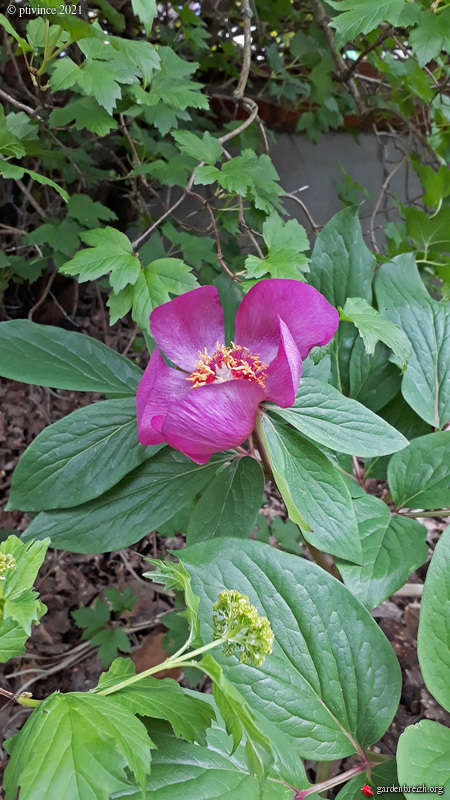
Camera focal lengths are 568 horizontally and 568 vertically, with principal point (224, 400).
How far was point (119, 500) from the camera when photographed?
685 mm

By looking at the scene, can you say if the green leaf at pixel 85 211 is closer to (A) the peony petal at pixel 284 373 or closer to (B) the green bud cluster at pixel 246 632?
(A) the peony petal at pixel 284 373

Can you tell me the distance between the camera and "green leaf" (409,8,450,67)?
0.82 meters

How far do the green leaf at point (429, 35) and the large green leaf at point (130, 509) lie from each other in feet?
2.16

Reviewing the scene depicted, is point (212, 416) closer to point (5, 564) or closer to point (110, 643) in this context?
point (5, 564)

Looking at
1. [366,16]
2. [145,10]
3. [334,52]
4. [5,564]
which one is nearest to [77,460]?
[5,564]

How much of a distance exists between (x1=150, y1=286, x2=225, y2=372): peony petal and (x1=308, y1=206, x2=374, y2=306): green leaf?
211 mm

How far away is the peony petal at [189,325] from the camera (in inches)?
23.9

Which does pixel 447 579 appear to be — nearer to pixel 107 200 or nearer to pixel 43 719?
pixel 43 719

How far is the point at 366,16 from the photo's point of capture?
78 cm

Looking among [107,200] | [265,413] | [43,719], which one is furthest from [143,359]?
[43,719]

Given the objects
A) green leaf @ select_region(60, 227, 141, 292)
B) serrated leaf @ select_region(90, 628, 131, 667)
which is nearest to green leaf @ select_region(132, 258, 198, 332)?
green leaf @ select_region(60, 227, 141, 292)

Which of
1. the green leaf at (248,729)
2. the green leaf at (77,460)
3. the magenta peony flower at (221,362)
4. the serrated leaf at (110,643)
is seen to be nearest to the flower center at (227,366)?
the magenta peony flower at (221,362)

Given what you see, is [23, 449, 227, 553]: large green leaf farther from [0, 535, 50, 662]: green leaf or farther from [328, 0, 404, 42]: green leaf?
[328, 0, 404, 42]: green leaf

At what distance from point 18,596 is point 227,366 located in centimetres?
33
